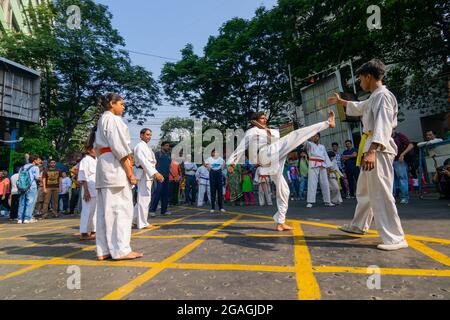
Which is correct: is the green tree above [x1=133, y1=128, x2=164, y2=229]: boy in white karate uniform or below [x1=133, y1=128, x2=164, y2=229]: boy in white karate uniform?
above

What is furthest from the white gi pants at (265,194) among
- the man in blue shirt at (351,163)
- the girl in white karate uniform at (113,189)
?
the girl in white karate uniform at (113,189)

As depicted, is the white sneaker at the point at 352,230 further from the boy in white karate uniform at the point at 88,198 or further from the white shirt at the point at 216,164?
the white shirt at the point at 216,164

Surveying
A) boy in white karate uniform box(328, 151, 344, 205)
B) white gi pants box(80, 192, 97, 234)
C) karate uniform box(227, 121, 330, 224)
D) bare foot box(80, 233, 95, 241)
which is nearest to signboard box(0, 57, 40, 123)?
white gi pants box(80, 192, 97, 234)

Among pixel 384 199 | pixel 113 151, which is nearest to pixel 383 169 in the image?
pixel 384 199

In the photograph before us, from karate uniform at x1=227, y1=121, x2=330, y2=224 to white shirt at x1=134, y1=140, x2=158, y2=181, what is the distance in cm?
A: 215

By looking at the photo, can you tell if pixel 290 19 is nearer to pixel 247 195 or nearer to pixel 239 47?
pixel 239 47

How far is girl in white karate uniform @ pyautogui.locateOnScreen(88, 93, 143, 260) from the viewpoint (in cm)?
342

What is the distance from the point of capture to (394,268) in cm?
263

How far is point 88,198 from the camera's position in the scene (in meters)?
5.12

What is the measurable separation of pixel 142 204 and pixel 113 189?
2.53m

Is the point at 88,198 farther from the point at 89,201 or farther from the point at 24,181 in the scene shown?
the point at 24,181

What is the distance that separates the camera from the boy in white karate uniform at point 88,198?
500 cm

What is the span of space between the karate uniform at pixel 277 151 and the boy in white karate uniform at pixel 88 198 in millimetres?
2569

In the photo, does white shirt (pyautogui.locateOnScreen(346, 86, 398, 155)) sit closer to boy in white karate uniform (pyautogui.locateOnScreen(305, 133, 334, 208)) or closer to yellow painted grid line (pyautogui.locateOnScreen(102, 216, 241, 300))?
yellow painted grid line (pyautogui.locateOnScreen(102, 216, 241, 300))
